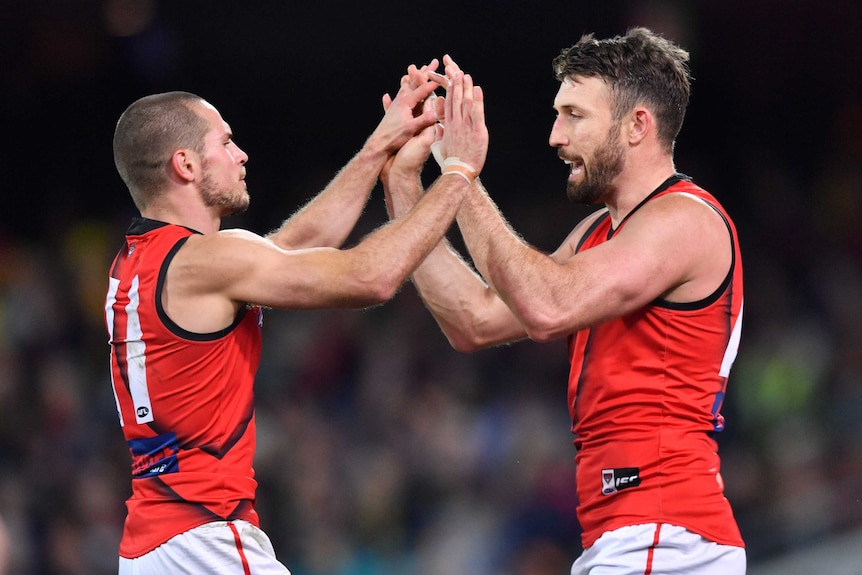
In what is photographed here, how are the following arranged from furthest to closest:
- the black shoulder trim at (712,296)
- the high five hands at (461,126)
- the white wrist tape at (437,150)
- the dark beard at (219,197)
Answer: the white wrist tape at (437,150)
the high five hands at (461,126)
the dark beard at (219,197)
the black shoulder trim at (712,296)

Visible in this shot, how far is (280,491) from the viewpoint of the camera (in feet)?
27.8

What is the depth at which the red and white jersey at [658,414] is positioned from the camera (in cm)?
363

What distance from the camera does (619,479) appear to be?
3.67 metres

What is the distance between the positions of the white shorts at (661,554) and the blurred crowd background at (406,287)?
151 inches

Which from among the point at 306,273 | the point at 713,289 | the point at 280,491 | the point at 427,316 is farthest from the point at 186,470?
the point at 427,316

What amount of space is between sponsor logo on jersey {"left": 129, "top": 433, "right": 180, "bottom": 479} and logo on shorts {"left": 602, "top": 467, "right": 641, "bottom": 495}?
4.86 feet

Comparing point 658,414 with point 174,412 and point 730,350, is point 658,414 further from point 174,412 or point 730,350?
point 174,412

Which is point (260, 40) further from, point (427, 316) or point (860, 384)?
point (860, 384)

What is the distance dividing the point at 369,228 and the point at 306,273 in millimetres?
6752

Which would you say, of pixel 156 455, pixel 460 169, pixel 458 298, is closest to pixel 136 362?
pixel 156 455

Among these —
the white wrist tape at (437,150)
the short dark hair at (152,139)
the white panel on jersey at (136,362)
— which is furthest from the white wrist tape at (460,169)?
the white panel on jersey at (136,362)

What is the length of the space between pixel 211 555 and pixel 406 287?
264 inches

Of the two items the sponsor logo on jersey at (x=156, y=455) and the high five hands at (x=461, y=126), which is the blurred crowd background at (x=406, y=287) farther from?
the sponsor logo on jersey at (x=156, y=455)

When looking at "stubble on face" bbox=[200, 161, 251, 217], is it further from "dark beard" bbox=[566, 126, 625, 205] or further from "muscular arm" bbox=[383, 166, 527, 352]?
"dark beard" bbox=[566, 126, 625, 205]
